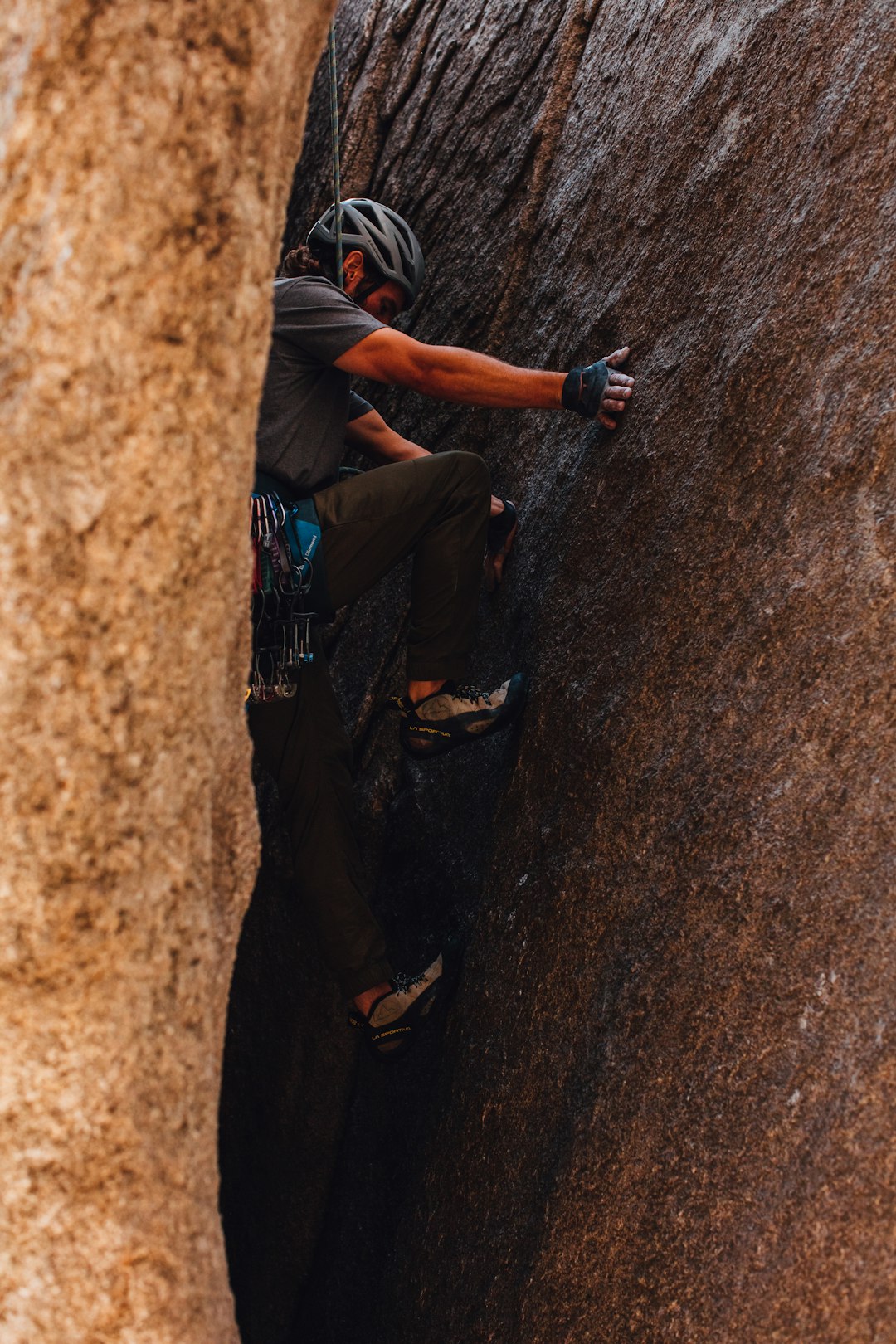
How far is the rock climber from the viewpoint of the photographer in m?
4.14

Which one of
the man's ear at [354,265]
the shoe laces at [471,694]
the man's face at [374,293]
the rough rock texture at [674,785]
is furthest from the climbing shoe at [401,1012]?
the man's ear at [354,265]

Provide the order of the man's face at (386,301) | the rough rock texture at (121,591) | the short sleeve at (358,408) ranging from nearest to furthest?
the rough rock texture at (121,591)
the man's face at (386,301)
the short sleeve at (358,408)

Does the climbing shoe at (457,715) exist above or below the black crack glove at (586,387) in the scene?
below

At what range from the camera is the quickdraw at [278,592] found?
159 inches

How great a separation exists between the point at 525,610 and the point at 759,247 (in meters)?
1.55

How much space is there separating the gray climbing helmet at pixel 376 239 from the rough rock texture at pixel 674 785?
2.06 ft

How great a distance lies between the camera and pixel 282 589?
4.07 meters

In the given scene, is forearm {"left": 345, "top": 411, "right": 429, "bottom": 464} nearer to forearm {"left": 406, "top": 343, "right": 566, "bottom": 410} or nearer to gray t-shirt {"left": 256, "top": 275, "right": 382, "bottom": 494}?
gray t-shirt {"left": 256, "top": 275, "right": 382, "bottom": 494}

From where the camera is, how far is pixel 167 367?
2031 mm

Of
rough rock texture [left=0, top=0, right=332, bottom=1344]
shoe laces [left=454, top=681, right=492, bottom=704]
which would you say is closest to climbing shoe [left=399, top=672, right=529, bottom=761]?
shoe laces [left=454, top=681, right=492, bottom=704]

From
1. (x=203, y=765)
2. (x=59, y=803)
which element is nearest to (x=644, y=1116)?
(x=203, y=765)

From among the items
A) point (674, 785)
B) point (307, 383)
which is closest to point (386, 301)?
point (307, 383)

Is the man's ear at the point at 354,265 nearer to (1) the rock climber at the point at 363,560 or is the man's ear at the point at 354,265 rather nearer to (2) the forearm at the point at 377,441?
(1) the rock climber at the point at 363,560

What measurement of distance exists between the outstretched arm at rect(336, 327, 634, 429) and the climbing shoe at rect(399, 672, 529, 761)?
3.31ft
